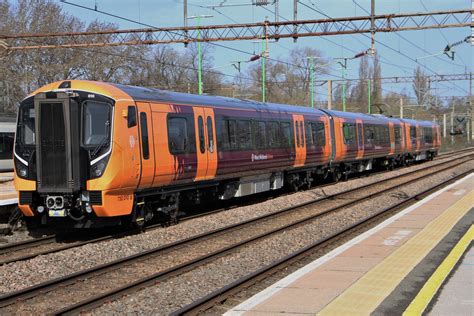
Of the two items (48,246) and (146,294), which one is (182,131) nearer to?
(48,246)

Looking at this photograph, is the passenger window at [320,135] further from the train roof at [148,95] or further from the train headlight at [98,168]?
the train headlight at [98,168]

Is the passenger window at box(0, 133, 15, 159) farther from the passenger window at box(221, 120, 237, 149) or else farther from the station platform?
the station platform

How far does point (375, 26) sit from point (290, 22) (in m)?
3.00

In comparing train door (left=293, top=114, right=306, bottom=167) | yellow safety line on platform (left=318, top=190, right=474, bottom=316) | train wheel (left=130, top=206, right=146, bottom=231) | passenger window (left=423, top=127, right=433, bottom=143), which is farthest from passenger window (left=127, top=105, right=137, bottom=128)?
passenger window (left=423, top=127, right=433, bottom=143)

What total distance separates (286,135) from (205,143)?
18.3ft

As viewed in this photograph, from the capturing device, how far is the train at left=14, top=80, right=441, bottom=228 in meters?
10.8

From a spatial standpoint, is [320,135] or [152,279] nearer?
[152,279]

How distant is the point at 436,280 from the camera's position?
7145 millimetres

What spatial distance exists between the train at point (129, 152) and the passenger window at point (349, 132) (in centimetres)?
809

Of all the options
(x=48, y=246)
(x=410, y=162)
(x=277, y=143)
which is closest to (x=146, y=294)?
(x=48, y=246)

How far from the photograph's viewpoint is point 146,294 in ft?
25.0

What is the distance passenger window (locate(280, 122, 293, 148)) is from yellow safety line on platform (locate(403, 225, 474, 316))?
29.8 feet

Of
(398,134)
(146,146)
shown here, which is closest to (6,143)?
(146,146)

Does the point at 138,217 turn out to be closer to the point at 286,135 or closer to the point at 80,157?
the point at 80,157
